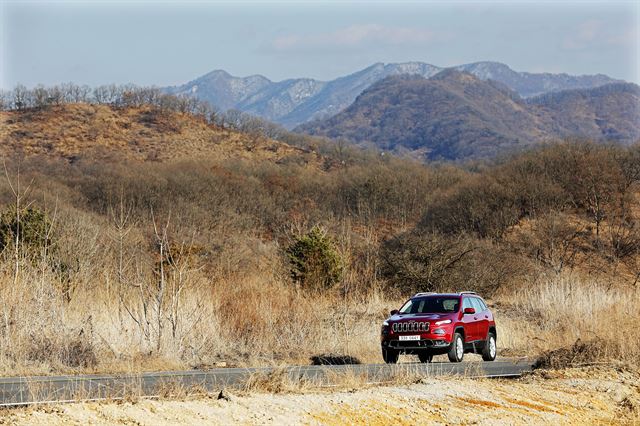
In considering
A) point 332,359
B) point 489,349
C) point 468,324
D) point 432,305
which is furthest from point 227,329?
point 489,349

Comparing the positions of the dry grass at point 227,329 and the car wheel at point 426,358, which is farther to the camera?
the car wheel at point 426,358

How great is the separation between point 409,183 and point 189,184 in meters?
22.7

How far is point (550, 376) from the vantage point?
16922mm

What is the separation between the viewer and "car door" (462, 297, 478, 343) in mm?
21547

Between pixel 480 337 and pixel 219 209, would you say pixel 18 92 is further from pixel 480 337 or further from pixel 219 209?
pixel 480 337

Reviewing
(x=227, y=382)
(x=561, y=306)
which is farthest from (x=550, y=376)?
(x=561, y=306)

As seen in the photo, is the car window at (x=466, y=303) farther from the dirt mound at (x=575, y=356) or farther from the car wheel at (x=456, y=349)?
the dirt mound at (x=575, y=356)

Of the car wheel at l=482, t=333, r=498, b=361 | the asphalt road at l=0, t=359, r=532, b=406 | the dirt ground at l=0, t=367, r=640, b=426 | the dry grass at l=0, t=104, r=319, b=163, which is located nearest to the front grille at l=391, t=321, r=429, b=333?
the asphalt road at l=0, t=359, r=532, b=406

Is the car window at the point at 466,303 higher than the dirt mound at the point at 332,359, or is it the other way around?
the car window at the point at 466,303

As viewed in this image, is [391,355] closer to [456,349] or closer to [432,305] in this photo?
[456,349]

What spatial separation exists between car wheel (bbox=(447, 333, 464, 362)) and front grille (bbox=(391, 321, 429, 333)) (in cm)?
77

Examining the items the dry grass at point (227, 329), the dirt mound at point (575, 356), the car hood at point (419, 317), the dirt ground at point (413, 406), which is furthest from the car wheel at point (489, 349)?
the dirt ground at point (413, 406)

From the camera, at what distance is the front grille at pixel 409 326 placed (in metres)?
20.8

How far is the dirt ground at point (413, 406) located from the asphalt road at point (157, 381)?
649mm
